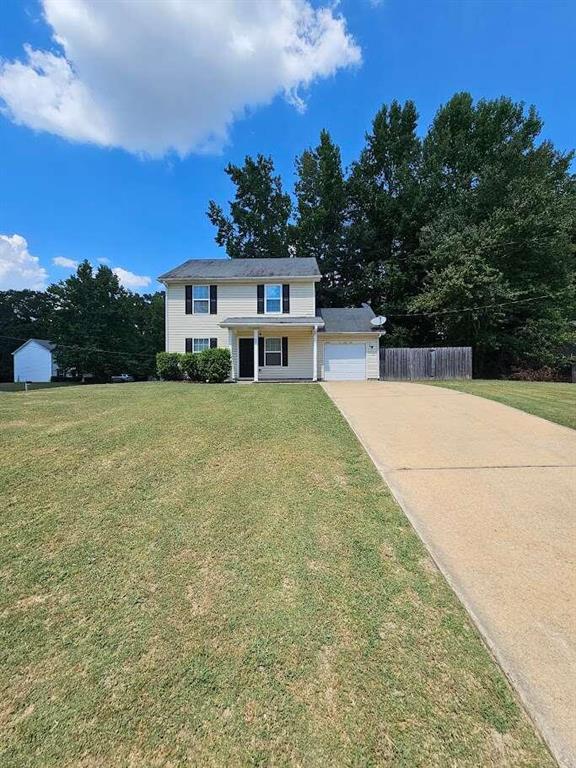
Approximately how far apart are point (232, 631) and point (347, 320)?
17746 millimetres

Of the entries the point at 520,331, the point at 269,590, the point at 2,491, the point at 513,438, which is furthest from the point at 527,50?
the point at 2,491

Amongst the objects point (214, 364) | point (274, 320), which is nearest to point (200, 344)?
point (214, 364)

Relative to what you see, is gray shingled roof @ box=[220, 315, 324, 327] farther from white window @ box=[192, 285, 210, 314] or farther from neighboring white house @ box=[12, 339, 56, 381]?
neighboring white house @ box=[12, 339, 56, 381]

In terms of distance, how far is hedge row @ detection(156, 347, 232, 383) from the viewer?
16.4 m

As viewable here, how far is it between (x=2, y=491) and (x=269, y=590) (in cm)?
327

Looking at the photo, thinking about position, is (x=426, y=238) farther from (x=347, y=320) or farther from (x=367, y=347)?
(x=367, y=347)

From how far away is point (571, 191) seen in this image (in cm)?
2342

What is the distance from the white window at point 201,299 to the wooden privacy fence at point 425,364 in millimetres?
8968

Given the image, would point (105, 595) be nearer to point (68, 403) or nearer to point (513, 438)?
point (513, 438)

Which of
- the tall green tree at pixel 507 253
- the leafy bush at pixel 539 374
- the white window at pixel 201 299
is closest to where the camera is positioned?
the white window at pixel 201 299

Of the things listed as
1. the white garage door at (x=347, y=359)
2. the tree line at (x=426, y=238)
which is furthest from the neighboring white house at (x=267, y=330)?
the tree line at (x=426, y=238)

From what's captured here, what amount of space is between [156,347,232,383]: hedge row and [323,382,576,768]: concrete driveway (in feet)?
32.7

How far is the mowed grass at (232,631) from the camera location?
1.73 m

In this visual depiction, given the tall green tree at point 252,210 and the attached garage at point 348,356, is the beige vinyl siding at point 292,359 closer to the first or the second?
the attached garage at point 348,356
